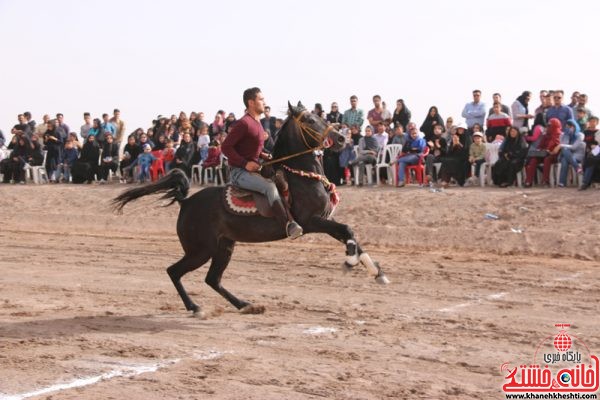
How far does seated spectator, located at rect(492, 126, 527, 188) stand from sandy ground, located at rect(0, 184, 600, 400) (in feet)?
2.39

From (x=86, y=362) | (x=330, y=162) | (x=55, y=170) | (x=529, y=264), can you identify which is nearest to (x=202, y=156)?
(x=330, y=162)

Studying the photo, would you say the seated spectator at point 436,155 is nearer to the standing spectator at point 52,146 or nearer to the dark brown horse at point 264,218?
the dark brown horse at point 264,218

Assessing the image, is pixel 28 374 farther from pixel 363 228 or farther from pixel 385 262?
pixel 363 228

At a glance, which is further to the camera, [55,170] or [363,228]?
[55,170]

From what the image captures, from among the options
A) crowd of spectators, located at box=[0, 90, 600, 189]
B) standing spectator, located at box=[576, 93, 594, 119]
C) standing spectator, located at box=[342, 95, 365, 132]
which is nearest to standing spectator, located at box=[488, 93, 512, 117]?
crowd of spectators, located at box=[0, 90, 600, 189]

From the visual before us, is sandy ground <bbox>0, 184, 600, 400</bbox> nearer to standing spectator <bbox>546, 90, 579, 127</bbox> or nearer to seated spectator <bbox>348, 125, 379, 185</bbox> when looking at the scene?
seated spectator <bbox>348, 125, 379, 185</bbox>

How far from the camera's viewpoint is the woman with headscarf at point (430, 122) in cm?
2288

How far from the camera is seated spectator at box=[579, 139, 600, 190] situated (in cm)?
1853

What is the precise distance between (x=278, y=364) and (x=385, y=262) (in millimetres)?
7184

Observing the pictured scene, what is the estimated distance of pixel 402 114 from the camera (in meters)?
23.8

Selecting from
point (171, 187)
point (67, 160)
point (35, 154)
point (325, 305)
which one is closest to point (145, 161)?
point (67, 160)

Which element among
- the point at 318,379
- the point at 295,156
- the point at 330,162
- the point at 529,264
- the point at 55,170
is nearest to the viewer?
the point at 318,379

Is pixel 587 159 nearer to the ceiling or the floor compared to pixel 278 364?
nearer to the ceiling

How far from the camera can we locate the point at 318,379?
8031 mm
